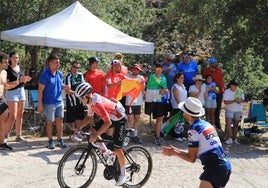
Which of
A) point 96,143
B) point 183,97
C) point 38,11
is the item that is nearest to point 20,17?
point 38,11

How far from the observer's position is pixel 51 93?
934cm

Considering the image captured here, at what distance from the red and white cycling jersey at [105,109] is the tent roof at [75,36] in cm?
426

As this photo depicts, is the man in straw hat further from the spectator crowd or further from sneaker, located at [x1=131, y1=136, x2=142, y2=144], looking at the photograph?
sneaker, located at [x1=131, y1=136, x2=142, y2=144]

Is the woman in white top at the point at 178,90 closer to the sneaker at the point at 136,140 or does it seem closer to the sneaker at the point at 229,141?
the sneaker at the point at 136,140

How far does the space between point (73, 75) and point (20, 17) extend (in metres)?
6.19

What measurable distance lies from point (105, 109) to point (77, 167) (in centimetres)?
98

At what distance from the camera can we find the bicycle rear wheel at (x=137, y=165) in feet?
23.8

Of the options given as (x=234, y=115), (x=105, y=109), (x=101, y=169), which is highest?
(x=105, y=109)

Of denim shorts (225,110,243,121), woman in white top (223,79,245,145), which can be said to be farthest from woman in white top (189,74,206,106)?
denim shorts (225,110,243,121)

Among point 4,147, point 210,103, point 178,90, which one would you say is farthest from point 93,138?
point 210,103

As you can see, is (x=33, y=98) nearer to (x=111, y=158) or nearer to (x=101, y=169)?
(x=101, y=169)

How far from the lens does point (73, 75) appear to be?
10.1 metres

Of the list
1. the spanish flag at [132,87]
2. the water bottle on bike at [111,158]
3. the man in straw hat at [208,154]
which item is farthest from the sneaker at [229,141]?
the man in straw hat at [208,154]

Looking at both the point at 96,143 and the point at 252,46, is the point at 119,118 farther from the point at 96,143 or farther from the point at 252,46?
the point at 252,46
